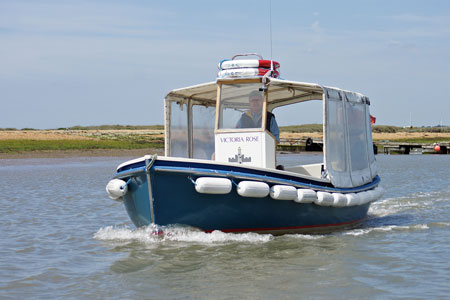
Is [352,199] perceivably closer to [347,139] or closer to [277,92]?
[347,139]

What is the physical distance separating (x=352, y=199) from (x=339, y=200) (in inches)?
24.9

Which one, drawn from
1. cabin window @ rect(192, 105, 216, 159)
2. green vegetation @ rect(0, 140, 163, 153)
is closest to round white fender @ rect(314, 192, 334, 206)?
cabin window @ rect(192, 105, 216, 159)

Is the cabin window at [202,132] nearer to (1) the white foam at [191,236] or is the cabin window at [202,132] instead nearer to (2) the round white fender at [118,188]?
(1) the white foam at [191,236]

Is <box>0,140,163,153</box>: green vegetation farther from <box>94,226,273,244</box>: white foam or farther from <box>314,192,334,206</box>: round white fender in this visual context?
<box>314,192,334,206</box>: round white fender

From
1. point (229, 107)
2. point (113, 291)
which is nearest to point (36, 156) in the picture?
point (229, 107)

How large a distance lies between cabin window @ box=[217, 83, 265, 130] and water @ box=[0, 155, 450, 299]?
2.13 metres

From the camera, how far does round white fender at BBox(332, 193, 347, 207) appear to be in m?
11.8

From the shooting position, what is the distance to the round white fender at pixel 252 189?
10.1 metres

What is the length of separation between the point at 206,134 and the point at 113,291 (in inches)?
235

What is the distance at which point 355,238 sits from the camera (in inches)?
472

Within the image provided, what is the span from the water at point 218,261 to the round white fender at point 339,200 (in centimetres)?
61

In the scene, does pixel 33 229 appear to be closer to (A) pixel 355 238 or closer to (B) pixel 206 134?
(B) pixel 206 134

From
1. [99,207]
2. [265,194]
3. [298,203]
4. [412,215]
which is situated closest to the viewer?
[265,194]

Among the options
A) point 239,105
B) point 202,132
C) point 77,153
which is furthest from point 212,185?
point 77,153
